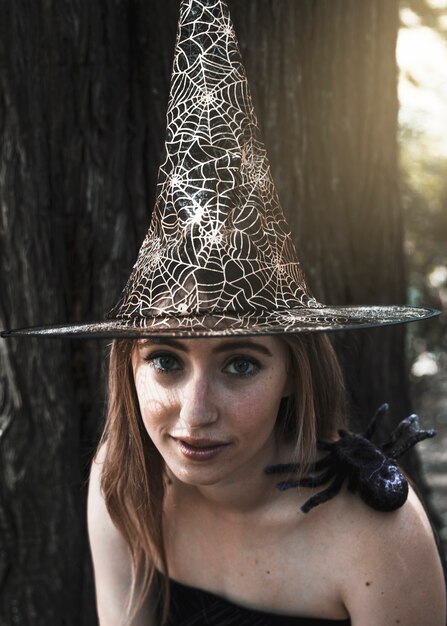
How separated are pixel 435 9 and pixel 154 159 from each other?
200 centimetres

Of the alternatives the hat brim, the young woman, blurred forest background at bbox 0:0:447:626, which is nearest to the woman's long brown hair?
the young woman

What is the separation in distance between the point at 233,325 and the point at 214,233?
25cm

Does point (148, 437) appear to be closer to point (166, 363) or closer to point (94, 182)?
point (166, 363)

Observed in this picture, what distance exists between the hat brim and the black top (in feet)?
3.05

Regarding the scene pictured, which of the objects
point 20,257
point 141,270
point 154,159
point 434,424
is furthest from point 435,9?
point 434,424

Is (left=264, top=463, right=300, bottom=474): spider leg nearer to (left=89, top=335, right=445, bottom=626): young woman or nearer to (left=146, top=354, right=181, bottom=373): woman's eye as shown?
(left=89, top=335, right=445, bottom=626): young woman

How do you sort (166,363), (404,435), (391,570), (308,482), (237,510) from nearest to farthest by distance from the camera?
1. (166,363)
2. (391,570)
3. (308,482)
4. (237,510)
5. (404,435)

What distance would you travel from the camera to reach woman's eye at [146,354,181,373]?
2238 mm

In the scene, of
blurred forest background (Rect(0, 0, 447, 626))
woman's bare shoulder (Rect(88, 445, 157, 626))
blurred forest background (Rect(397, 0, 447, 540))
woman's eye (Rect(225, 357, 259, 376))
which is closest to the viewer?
woman's eye (Rect(225, 357, 259, 376))

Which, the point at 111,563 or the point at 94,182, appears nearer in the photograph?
the point at 111,563

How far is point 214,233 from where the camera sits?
7.03 ft

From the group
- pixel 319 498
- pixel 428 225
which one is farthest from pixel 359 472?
pixel 428 225

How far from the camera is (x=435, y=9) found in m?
4.36

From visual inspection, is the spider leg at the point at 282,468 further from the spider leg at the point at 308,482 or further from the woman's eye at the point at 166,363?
the woman's eye at the point at 166,363
